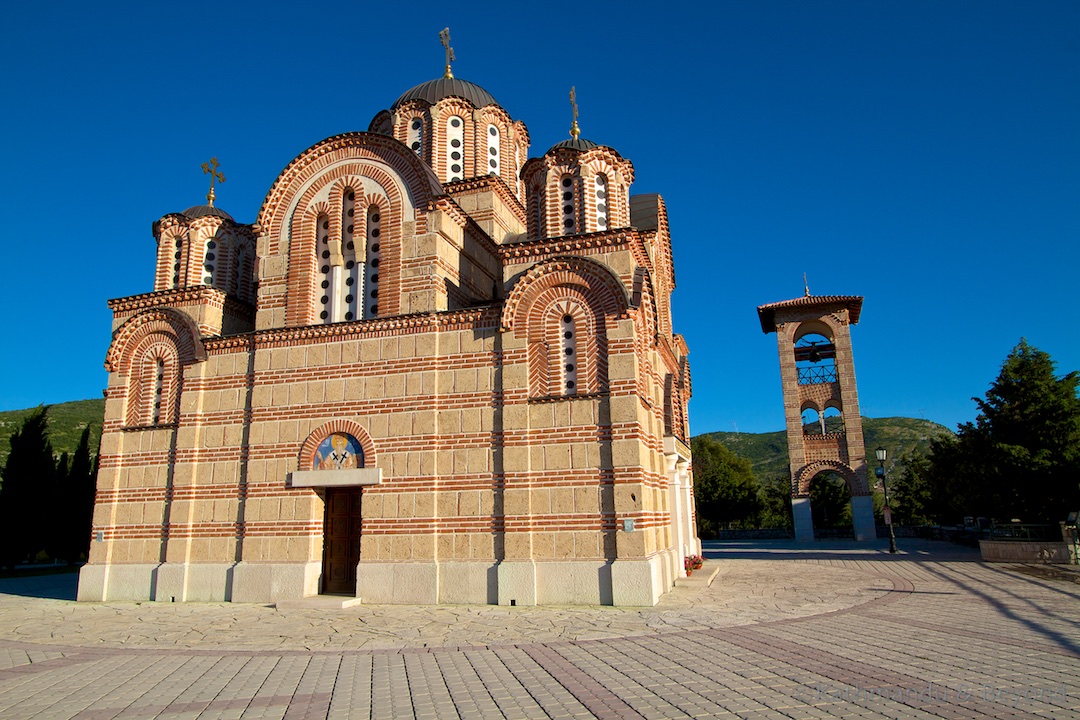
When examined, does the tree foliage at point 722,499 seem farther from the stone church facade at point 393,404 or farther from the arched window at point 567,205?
the arched window at point 567,205

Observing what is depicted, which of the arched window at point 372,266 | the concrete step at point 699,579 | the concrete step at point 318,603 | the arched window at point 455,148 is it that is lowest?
the concrete step at point 699,579

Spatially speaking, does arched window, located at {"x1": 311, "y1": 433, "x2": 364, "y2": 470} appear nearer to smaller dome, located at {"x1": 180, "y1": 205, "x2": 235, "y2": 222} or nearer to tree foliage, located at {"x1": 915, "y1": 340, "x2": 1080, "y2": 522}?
smaller dome, located at {"x1": 180, "y1": 205, "x2": 235, "y2": 222}

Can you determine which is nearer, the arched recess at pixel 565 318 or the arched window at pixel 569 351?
the arched recess at pixel 565 318

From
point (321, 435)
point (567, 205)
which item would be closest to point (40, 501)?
point (321, 435)

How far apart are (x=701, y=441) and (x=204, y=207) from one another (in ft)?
135

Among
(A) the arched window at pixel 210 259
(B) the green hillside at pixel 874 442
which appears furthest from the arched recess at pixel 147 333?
(B) the green hillside at pixel 874 442

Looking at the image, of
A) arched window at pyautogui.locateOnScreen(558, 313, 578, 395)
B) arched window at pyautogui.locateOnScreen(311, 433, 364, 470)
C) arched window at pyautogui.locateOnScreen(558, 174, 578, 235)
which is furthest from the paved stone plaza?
arched window at pyautogui.locateOnScreen(558, 174, 578, 235)

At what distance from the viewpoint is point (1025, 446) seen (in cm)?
2006

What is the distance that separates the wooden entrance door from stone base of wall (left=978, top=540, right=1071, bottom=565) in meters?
16.8

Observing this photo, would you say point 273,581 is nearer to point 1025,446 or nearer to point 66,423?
point 1025,446

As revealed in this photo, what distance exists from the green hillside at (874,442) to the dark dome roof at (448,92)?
58.0m

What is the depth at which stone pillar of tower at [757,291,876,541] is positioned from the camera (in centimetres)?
3047

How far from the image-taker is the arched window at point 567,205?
45.8 feet

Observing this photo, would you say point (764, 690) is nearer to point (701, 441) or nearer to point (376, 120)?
point (376, 120)
